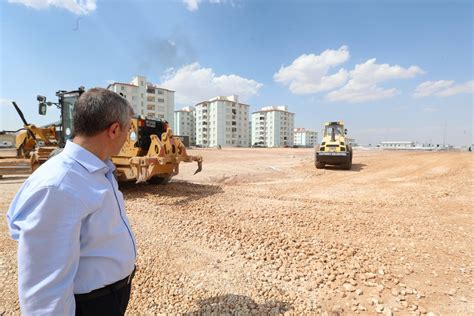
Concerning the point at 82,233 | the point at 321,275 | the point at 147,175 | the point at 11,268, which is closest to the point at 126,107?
the point at 82,233

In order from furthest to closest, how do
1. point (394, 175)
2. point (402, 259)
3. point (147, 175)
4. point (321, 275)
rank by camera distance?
point (394, 175), point (147, 175), point (402, 259), point (321, 275)

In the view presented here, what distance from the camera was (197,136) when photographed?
8169cm

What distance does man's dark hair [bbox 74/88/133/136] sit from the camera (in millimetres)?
→ 1252

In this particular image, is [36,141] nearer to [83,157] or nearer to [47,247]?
[83,157]

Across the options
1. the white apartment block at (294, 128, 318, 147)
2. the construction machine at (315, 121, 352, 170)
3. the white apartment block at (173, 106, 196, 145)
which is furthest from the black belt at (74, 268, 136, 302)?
the white apartment block at (294, 128, 318, 147)

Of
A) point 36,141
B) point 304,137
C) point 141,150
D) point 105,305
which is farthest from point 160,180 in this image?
point 304,137

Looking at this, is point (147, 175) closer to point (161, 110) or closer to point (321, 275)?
point (321, 275)

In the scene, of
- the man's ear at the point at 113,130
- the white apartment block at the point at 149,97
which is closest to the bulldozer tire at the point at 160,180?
the man's ear at the point at 113,130


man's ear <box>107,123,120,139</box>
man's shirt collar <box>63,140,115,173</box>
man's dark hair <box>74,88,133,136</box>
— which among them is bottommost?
man's shirt collar <box>63,140,115,173</box>

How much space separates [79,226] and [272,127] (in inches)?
3479

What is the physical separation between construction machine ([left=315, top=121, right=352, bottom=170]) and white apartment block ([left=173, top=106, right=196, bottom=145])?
73359 mm

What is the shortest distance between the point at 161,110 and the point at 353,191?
6485 cm

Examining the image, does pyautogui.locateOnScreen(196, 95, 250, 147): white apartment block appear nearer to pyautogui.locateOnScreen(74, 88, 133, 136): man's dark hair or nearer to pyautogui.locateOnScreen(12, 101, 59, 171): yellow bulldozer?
pyautogui.locateOnScreen(12, 101, 59, 171): yellow bulldozer

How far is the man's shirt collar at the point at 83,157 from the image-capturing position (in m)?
1.20
